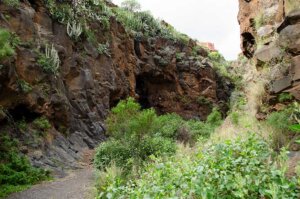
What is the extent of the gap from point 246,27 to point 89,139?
27.1 ft

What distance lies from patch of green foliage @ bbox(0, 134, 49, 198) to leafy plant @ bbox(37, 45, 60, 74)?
11.9ft

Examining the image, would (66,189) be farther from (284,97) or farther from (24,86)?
(284,97)

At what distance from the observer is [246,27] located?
10.8m

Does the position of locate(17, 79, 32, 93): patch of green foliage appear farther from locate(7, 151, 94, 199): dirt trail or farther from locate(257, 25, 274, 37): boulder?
locate(257, 25, 274, 37): boulder

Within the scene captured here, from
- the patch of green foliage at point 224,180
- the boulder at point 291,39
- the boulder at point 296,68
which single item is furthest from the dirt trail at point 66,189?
the boulder at point 291,39

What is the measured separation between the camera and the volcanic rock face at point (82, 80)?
11.8 meters

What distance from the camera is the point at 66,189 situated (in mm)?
8406

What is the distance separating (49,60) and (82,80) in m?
2.85

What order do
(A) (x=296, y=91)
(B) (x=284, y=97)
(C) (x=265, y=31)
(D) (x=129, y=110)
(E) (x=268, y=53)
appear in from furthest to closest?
1. (D) (x=129, y=110)
2. (C) (x=265, y=31)
3. (E) (x=268, y=53)
4. (B) (x=284, y=97)
5. (A) (x=296, y=91)

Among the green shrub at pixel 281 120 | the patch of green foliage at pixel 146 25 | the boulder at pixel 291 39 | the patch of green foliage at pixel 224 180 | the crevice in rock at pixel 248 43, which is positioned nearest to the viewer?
the patch of green foliage at pixel 224 180

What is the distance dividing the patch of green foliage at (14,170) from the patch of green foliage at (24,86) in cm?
187

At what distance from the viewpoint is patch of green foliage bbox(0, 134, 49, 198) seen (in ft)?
28.5

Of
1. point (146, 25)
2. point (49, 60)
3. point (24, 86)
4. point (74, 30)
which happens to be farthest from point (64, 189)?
point (146, 25)

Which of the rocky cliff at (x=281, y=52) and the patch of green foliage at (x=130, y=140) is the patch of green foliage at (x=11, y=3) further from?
the rocky cliff at (x=281, y=52)
